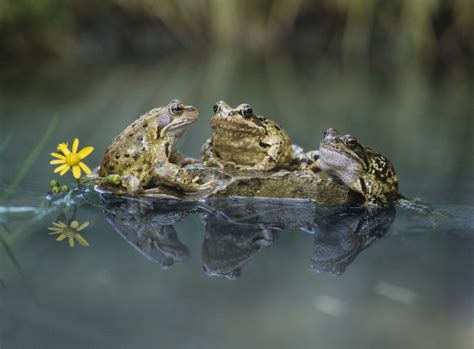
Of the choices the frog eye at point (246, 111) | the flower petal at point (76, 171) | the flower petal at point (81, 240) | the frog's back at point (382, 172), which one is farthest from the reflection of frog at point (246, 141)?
the flower petal at point (81, 240)

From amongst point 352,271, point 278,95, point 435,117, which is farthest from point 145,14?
point 352,271

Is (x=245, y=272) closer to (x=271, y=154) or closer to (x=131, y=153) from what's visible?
(x=271, y=154)

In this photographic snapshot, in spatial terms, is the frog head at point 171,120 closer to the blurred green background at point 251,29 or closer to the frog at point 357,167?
the frog at point 357,167

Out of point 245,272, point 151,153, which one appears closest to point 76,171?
point 151,153

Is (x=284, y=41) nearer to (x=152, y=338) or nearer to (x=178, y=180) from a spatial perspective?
(x=178, y=180)

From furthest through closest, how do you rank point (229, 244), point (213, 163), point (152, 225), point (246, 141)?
point (213, 163) → point (246, 141) → point (152, 225) → point (229, 244)

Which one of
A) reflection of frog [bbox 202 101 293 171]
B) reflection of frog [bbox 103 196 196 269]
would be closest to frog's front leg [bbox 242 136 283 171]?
reflection of frog [bbox 202 101 293 171]
